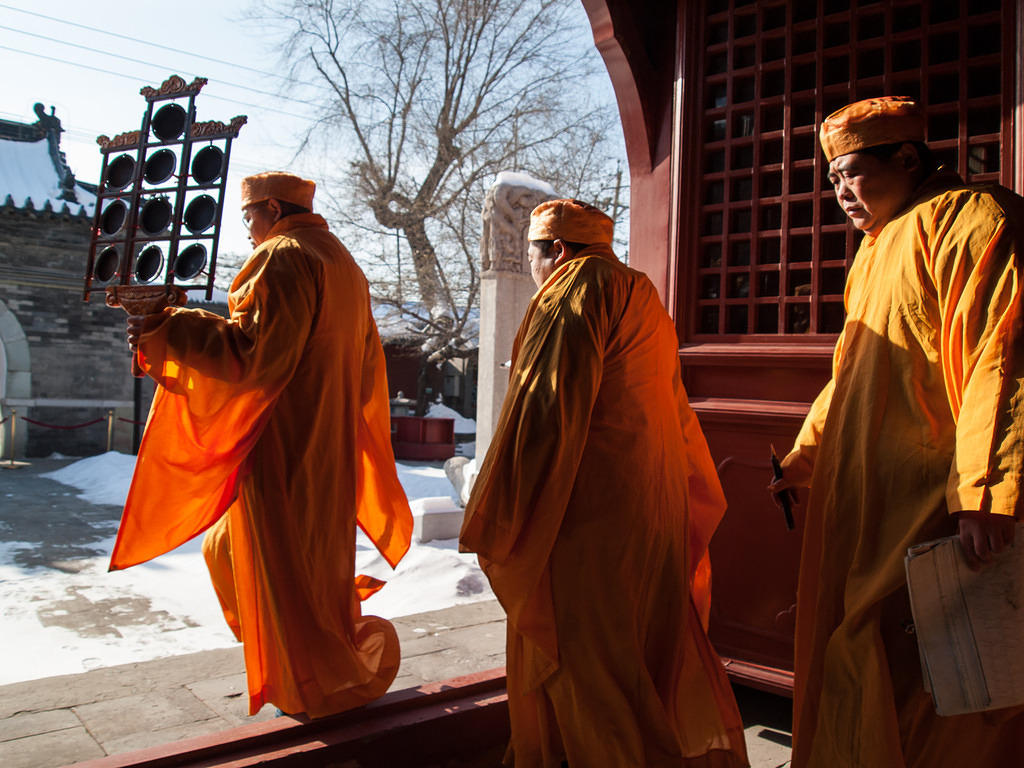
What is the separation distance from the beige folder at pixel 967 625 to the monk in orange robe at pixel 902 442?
5 cm

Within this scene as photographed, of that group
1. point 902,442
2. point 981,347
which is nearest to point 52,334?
point 902,442

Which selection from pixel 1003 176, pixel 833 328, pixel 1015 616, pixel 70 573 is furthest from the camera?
pixel 70 573

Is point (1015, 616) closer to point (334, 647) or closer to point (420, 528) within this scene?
point (334, 647)

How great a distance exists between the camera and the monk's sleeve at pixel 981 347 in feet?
5.54

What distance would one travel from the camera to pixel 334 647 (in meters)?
2.76

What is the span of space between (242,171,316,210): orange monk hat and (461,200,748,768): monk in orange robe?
3.23 feet

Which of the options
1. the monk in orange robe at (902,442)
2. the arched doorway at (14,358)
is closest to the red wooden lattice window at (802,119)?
the monk in orange robe at (902,442)

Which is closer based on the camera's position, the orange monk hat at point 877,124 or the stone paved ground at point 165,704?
the orange monk hat at point 877,124

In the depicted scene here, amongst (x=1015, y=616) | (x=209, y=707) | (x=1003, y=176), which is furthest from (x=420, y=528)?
(x=1015, y=616)

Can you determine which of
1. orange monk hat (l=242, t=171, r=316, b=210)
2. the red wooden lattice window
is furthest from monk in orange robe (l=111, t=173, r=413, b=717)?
the red wooden lattice window

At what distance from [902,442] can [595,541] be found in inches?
34.0

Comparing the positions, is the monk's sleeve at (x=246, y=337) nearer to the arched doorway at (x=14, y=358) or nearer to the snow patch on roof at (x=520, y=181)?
the snow patch on roof at (x=520, y=181)

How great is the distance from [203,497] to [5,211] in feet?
49.5

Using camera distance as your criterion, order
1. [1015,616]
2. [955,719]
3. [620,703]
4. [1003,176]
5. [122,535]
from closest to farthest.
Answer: [1015,616], [955,719], [620,703], [122,535], [1003,176]
